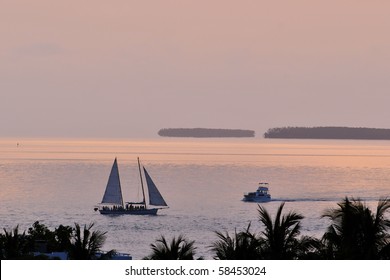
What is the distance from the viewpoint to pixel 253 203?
6531 inches

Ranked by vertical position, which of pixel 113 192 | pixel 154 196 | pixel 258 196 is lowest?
pixel 154 196

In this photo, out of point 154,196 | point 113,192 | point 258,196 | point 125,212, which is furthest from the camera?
point 258,196

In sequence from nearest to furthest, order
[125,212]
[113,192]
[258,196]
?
1. [125,212]
2. [113,192]
3. [258,196]

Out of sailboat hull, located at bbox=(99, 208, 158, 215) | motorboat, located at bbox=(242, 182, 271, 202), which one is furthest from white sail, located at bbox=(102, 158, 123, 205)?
motorboat, located at bbox=(242, 182, 271, 202)

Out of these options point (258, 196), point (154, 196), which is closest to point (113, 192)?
point (154, 196)

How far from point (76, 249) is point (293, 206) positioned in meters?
123

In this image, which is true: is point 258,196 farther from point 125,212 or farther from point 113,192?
point 113,192

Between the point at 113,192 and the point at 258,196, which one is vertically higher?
the point at 258,196

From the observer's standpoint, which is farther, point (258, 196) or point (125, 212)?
point (258, 196)

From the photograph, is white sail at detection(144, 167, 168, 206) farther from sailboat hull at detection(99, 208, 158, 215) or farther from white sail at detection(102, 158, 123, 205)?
white sail at detection(102, 158, 123, 205)

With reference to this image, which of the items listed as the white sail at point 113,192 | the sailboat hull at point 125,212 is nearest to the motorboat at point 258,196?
the sailboat hull at point 125,212

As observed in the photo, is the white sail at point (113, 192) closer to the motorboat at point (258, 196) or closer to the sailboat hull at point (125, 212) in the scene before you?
the sailboat hull at point (125, 212)
